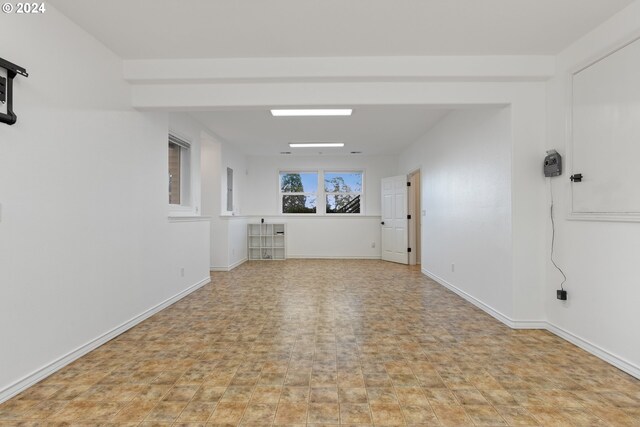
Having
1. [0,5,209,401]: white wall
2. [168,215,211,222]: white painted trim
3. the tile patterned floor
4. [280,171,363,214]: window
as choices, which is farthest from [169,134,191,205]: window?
[280,171,363,214]: window

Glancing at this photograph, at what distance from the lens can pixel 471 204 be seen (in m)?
4.19

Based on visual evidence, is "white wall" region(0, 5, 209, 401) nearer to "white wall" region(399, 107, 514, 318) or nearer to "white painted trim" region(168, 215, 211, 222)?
"white painted trim" region(168, 215, 211, 222)

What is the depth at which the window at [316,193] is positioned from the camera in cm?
859

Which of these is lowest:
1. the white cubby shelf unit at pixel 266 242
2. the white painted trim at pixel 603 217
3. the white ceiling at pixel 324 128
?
the white cubby shelf unit at pixel 266 242

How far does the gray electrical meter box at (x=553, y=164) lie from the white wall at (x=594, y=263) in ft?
0.18

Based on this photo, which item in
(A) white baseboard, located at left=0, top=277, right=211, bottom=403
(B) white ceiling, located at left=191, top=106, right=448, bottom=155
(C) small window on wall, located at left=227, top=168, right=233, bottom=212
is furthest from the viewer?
(C) small window on wall, located at left=227, top=168, right=233, bottom=212

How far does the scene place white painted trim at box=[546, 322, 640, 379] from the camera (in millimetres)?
2318

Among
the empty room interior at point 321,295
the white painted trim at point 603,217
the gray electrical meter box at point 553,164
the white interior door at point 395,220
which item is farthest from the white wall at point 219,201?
the white painted trim at point 603,217

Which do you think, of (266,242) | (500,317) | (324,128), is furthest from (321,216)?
(500,317)

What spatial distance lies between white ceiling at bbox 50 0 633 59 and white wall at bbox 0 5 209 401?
39 centimetres

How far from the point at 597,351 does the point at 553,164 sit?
5.11ft

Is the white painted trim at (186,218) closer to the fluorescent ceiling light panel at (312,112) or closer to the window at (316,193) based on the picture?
the fluorescent ceiling light panel at (312,112)

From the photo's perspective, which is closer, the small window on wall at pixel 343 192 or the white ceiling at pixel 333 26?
the white ceiling at pixel 333 26

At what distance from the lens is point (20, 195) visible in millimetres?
2098
